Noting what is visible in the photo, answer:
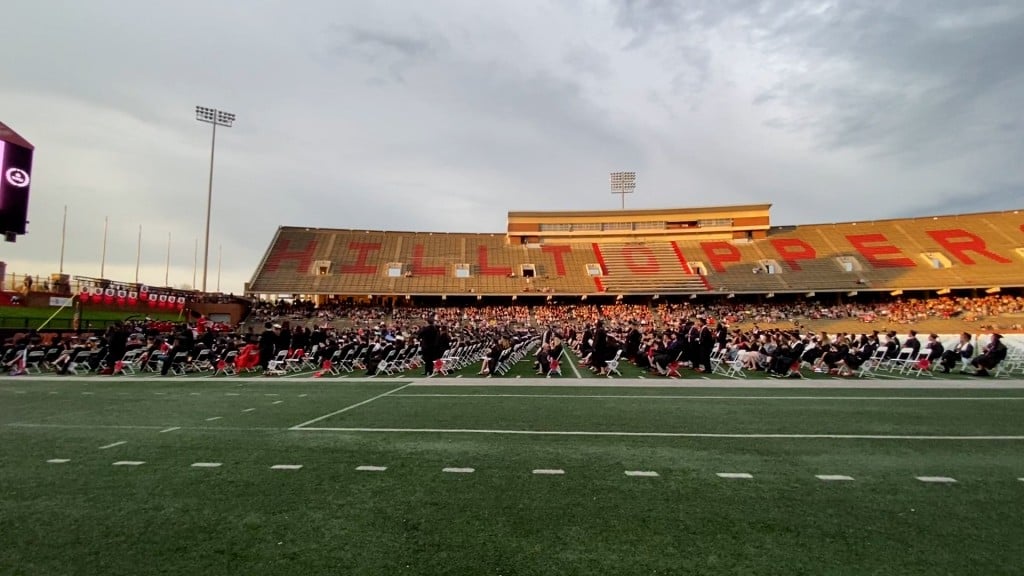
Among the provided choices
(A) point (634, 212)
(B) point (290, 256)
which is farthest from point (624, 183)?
(B) point (290, 256)

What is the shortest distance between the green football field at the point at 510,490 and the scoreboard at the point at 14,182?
703 centimetres

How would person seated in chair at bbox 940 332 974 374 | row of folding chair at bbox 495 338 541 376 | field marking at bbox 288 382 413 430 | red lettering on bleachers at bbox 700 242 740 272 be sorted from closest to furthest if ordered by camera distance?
field marking at bbox 288 382 413 430 < person seated in chair at bbox 940 332 974 374 < row of folding chair at bbox 495 338 541 376 < red lettering on bleachers at bbox 700 242 740 272

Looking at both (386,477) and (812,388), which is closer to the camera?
(386,477)

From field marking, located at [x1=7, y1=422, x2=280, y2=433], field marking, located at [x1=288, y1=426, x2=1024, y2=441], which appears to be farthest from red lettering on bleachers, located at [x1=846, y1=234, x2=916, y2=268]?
field marking, located at [x1=7, y1=422, x2=280, y2=433]

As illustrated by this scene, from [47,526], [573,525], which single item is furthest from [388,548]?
[47,526]

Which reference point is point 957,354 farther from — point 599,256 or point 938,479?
point 599,256

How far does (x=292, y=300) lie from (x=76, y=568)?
169 ft

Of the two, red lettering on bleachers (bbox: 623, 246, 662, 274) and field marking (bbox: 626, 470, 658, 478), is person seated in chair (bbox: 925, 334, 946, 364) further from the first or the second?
red lettering on bleachers (bbox: 623, 246, 662, 274)

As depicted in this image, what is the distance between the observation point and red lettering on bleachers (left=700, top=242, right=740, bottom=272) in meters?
55.4

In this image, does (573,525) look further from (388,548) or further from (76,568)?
(76,568)

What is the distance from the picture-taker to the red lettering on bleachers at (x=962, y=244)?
49.1 meters

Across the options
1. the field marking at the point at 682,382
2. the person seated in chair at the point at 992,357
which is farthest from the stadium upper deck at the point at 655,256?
the field marking at the point at 682,382

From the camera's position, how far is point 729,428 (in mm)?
8008

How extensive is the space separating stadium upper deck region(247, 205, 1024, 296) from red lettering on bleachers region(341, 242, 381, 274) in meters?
0.19
